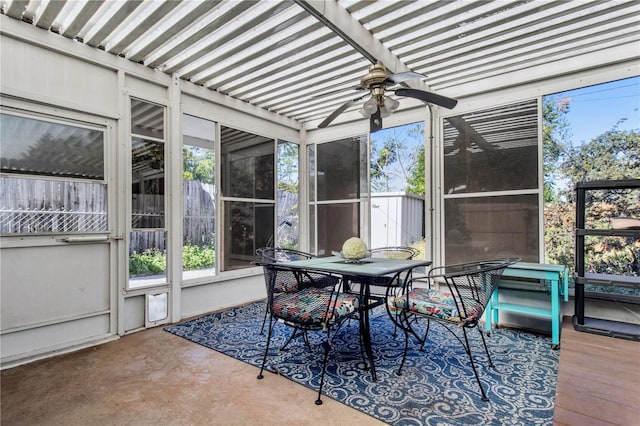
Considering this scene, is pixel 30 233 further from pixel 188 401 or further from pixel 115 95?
pixel 188 401

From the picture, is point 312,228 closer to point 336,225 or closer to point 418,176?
point 336,225

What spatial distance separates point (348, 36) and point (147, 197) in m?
2.64

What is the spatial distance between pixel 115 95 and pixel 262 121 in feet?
6.73

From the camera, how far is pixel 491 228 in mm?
3791

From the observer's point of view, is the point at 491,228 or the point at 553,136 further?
the point at 491,228

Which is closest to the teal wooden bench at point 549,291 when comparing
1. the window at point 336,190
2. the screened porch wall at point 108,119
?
the screened porch wall at point 108,119

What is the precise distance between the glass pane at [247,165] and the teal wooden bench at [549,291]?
333 centimetres

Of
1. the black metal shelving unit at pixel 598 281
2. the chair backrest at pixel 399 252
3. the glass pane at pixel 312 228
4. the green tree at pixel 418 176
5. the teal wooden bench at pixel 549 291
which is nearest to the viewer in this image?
the black metal shelving unit at pixel 598 281

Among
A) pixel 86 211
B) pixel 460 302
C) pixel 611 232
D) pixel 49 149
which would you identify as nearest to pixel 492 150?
pixel 611 232

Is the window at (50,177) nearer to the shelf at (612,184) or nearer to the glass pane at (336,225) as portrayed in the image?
the glass pane at (336,225)

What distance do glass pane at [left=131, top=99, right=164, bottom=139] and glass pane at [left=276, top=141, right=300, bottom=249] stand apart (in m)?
1.96

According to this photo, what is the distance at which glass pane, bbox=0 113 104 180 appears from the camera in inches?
105

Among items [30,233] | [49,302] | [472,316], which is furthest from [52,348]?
[472,316]

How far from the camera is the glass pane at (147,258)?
3412 millimetres
